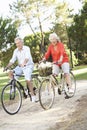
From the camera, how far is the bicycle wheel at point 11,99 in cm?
1021

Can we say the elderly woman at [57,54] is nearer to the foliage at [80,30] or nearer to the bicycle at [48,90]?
the bicycle at [48,90]

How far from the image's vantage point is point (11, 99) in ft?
34.0

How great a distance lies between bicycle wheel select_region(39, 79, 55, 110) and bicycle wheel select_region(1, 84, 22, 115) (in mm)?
574

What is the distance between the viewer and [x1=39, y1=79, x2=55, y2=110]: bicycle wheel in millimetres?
10538

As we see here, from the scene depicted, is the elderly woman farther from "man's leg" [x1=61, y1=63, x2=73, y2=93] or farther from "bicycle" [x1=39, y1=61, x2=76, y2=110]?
"bicycle" [x1=39, y1=61, x2=76, y2=110]

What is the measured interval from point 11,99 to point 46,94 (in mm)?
1015

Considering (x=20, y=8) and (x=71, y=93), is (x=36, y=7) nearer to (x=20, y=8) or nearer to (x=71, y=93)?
(x=20, y=8)

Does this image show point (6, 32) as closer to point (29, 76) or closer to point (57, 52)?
point (57, 52)

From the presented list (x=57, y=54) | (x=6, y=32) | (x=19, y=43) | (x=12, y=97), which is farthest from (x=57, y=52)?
(x=6, y=32)

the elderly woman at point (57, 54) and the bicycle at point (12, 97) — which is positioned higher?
the elderly woman at point (57, 54)

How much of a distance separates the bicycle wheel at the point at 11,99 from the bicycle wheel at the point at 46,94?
0.57 meters

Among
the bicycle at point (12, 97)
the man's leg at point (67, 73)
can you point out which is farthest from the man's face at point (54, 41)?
the bicycle at point (12, 97)

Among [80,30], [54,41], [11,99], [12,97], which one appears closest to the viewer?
[11,99]

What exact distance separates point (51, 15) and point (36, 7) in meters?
2.97
